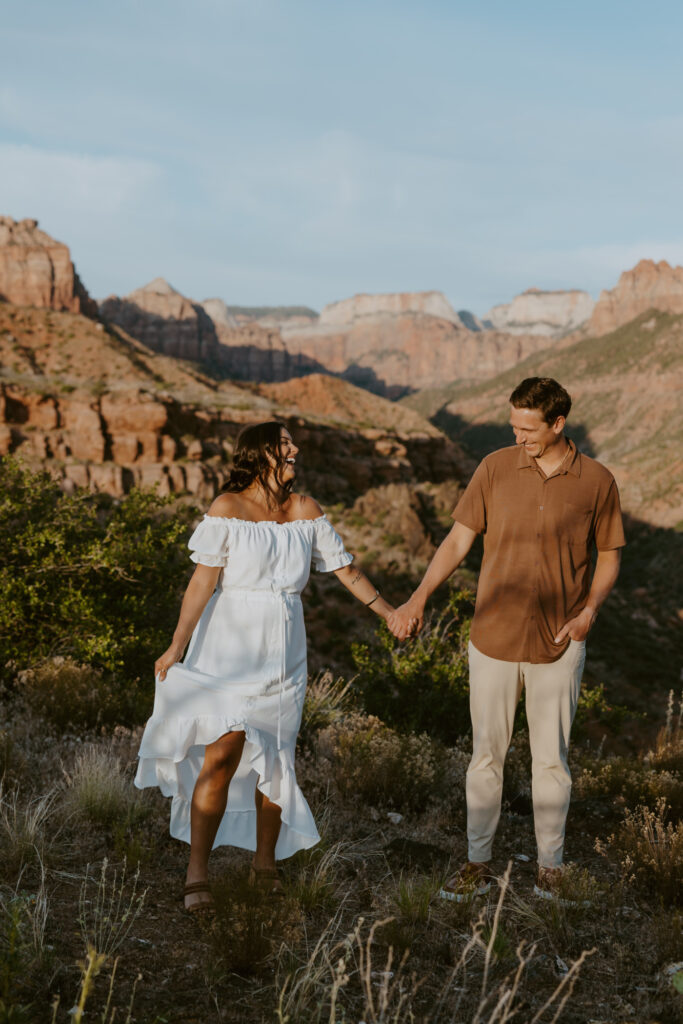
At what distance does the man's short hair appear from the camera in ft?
11.1

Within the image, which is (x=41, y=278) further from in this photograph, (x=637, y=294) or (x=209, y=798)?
(x=637, y=294)

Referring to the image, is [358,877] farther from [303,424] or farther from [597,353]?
[597,353]

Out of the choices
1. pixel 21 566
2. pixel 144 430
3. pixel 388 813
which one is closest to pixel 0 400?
pixel 144 430

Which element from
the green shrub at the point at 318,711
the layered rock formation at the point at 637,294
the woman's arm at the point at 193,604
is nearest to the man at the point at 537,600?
the woman's arm at the point at 193,604

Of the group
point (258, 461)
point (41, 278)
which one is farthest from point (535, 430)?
point (41, 278)

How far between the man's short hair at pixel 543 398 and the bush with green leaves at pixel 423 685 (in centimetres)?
337

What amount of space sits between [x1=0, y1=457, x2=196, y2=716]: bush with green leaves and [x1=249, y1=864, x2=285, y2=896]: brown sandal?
4244mm

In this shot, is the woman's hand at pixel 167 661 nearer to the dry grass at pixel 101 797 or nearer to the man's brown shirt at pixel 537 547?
the dry grass at pixel 101 797

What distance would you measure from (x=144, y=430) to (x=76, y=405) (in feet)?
11.8

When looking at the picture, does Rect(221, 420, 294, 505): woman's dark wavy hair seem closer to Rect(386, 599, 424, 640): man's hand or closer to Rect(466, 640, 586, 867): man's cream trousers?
Rect(386, 599, 424, 640): man's hand

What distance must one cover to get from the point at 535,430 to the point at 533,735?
1480 mm

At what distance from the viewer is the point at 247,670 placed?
3.19 m

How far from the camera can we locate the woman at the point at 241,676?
125 inches

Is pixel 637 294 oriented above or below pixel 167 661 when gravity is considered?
above
